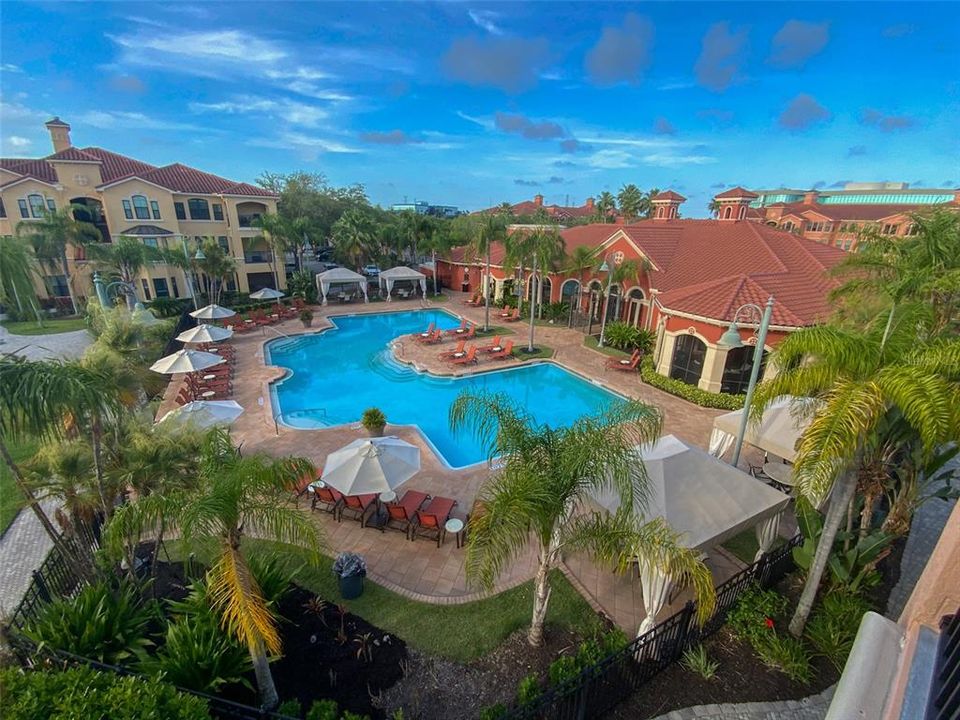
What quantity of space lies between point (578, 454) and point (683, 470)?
3.21 m

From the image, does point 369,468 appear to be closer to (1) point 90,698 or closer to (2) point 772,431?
(1) point 90,698

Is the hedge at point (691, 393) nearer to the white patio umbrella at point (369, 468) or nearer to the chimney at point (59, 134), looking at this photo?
the white patio umbrella at point (369, 468)

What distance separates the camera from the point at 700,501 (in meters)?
7.06

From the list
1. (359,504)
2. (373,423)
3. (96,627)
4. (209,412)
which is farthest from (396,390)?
(96,627)

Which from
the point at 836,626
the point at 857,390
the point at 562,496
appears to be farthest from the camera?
the point at 836,626

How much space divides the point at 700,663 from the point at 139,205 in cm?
3771

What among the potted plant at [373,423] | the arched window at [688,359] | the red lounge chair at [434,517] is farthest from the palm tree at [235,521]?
the arched window at [688,359]

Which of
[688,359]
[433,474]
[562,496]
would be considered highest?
[562,496]

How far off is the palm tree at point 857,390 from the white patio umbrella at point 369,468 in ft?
22.0

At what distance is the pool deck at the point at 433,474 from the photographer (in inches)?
306

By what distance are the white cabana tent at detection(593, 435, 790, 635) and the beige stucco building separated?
29.2 meters

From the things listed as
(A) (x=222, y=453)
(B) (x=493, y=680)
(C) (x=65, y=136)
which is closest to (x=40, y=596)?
(A) (x=222, y=453)

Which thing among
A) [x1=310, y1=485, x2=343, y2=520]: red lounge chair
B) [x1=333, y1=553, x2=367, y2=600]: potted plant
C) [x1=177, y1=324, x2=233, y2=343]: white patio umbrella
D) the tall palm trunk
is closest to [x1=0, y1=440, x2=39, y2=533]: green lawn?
[x1=310, y1=485, x2=343, y2=520]: red lounge chair

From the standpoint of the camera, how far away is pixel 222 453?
5883 millimetres
